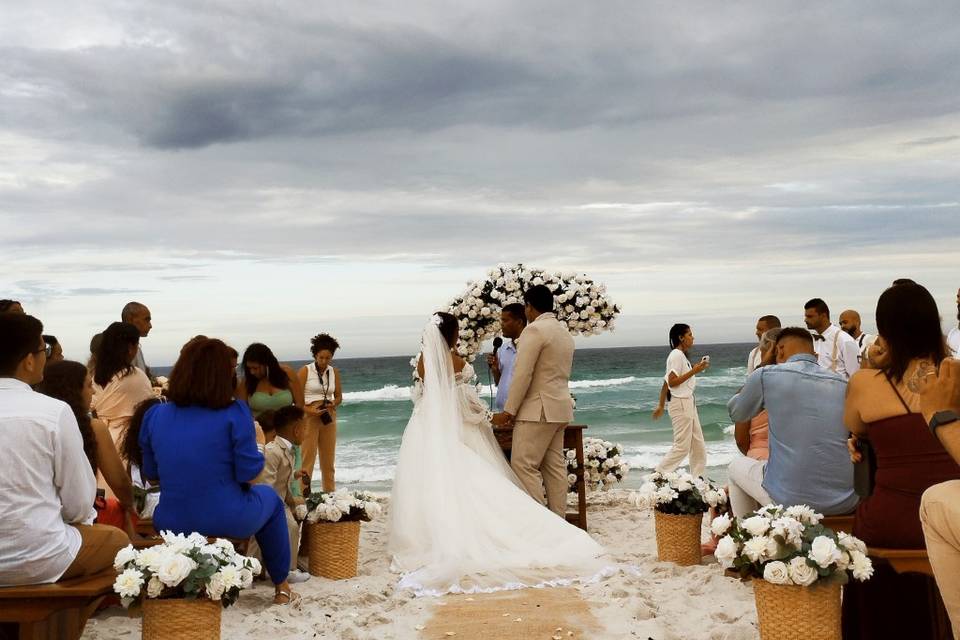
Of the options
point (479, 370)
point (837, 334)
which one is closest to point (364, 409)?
point (479, 370)

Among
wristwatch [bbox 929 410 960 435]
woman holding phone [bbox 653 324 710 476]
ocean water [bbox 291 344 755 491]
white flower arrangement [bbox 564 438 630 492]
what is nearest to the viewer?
wristwatch [bbox 929 410 960 435]

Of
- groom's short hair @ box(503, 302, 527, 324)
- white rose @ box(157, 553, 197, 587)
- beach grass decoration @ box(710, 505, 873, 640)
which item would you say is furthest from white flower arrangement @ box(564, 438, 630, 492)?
white rose @ box(157, 553, 197, 587)

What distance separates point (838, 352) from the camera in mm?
9477

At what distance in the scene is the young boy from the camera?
6465 millimetres

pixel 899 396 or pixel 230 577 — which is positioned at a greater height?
pixel 899 396

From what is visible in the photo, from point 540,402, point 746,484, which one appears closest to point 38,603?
point 746,484

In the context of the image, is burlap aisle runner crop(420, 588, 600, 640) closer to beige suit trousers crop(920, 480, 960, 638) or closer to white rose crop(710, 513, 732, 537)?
white rose crop(710, 513, 732, 537)

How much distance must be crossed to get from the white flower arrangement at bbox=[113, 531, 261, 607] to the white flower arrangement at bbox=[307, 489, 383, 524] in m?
1.93

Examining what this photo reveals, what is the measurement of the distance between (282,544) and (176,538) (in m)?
1.39

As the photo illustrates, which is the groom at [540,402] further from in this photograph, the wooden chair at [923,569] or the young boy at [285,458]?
the wooden chair at [923,569]

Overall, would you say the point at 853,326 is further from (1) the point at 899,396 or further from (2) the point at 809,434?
(1) the point at 899,396

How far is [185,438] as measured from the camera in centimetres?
518

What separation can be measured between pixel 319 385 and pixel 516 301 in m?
2.76

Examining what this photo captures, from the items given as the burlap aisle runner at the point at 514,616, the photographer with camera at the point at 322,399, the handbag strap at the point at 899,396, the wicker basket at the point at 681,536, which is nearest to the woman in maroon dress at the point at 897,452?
the handbag strap at the point at 899,396
